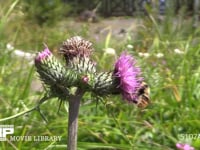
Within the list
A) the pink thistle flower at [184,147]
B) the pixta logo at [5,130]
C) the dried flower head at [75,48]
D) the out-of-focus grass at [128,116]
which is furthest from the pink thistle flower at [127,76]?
the pixta logo at [5,130]

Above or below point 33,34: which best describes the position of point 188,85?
below

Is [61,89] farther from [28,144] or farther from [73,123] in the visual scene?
[28,144]

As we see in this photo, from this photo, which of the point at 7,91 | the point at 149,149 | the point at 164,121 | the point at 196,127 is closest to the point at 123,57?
the point at 149,149

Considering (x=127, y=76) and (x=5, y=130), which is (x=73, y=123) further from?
(x=5, y=130)

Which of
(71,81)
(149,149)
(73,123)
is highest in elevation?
(71,81)

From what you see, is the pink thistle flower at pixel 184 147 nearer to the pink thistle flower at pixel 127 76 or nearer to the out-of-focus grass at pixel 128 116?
the out-of-focus grass at pixel 128 116

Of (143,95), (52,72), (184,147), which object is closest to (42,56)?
(52,72)
